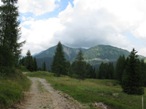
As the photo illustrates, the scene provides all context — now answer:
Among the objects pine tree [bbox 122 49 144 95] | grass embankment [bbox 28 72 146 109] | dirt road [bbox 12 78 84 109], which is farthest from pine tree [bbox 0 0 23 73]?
pine tree [bbox 122 49 144 95]

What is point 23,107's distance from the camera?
1836 centimetres

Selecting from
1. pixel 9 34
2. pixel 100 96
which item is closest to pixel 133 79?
pixel 100 96

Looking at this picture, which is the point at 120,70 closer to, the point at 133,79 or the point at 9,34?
the point at 133,79

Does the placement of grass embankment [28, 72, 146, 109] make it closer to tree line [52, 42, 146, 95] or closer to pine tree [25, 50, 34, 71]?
tree line [52, 42, 146, 95]

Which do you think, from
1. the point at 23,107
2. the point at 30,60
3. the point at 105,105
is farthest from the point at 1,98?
the point at 30,60

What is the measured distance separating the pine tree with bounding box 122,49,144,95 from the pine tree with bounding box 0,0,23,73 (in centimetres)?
2214

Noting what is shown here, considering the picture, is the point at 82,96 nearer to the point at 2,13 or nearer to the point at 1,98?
the point at 1,98

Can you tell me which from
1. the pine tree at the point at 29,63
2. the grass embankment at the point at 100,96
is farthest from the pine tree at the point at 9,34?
the pine tree at the point at 29,63

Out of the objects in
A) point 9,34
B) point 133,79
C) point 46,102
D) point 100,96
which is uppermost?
point 9,34

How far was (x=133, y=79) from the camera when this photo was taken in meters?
52.5

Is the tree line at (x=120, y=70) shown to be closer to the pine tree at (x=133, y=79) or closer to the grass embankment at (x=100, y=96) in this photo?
the pine tree at (x=133, y=79)

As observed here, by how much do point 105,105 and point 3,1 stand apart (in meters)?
21.5

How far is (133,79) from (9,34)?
83.5ft

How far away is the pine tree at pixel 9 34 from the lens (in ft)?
121
